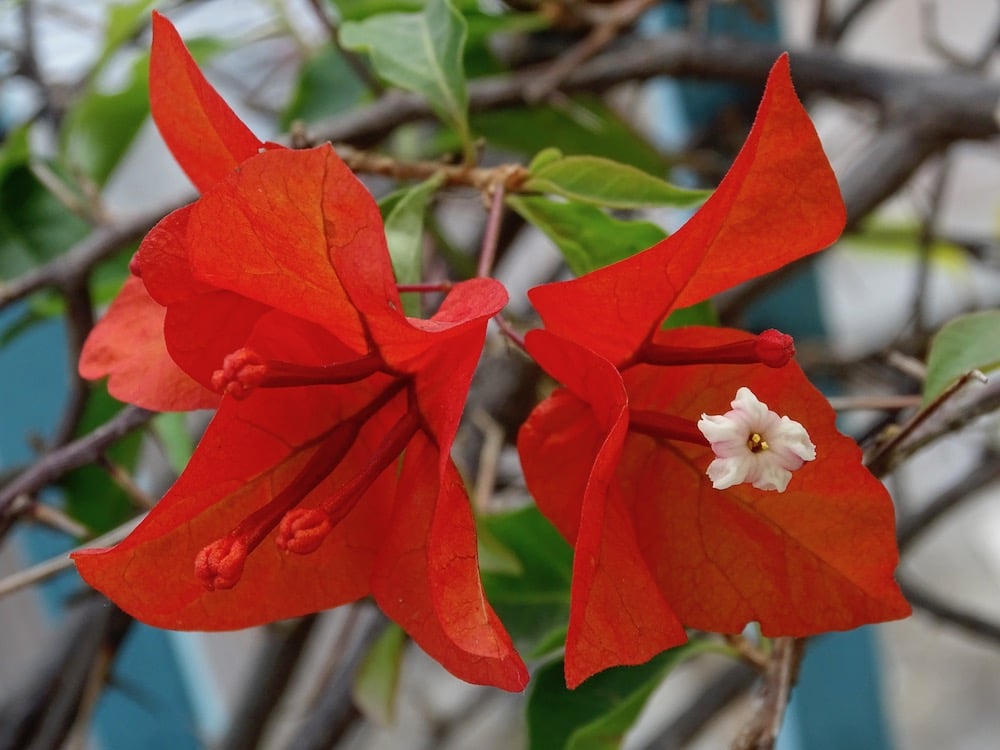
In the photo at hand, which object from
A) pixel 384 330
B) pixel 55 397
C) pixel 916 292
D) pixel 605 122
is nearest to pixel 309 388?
pixel 384 330

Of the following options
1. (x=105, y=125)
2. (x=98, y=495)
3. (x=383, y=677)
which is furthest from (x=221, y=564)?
(x=105, y=125)

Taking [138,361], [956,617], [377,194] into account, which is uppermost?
[138,361]

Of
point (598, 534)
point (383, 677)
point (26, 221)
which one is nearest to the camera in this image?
point (598, 534)

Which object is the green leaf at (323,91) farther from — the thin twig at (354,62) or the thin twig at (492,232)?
the thin twig at (492,232)

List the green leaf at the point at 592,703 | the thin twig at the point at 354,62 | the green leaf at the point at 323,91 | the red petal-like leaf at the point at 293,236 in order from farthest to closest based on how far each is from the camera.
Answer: the green leaf at the point at 323,91 → the thin twig at the point at 354,62 → the green leaf at the point at 592,703 → the red petal-like leaf at the point at 293,236

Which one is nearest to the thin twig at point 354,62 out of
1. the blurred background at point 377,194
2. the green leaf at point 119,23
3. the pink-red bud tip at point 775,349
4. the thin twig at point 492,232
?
the blurred background at point 377,194

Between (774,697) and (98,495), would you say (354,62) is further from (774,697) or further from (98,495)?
(774,697)

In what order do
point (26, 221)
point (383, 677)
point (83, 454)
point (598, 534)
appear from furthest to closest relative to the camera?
point (26, 221)
point (383, 677)
point (83, 454)
point (598, 534)

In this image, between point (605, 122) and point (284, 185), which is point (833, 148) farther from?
point (284, 185)
